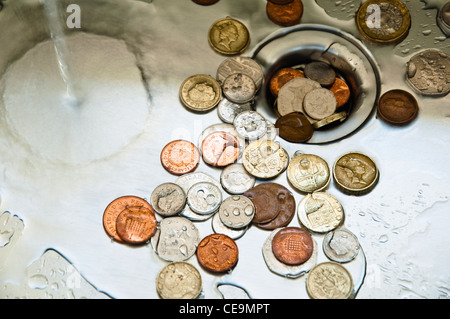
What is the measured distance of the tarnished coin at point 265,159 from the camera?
1228 mm

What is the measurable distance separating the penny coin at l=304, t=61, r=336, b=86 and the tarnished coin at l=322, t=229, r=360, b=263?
1.27ft

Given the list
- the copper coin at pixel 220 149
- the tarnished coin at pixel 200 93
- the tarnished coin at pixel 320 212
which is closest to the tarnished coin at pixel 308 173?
the tarnished coin at pixel 320 212

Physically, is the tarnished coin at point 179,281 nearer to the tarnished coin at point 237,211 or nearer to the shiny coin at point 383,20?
the tarnished coin at point 237,211

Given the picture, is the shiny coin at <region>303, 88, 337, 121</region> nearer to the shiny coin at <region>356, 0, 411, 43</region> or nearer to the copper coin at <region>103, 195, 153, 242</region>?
the shiny coin at <region>356, 0, 411, 43</region>

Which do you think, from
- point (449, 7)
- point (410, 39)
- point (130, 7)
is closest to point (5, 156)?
point (130, 7)

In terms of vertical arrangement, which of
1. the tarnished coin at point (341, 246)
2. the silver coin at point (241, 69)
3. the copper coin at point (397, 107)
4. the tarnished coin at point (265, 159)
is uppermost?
the silver coin at point (241, 69)

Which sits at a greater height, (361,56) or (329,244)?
(361,56)

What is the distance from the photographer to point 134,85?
1.35 metres

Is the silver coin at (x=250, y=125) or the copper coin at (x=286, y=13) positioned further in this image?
the copper coin at (x=286, y=13)

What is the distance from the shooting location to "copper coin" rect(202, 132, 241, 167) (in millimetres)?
1242

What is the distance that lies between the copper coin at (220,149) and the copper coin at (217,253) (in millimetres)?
181

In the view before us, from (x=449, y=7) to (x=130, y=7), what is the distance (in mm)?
825

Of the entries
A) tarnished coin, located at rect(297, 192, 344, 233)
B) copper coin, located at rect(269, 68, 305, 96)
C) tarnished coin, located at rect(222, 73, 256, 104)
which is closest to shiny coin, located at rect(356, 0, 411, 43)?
copper coin, located at rect(269, 68, 305, 96)

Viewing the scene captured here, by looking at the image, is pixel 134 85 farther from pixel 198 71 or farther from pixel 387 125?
pixel 387 125
